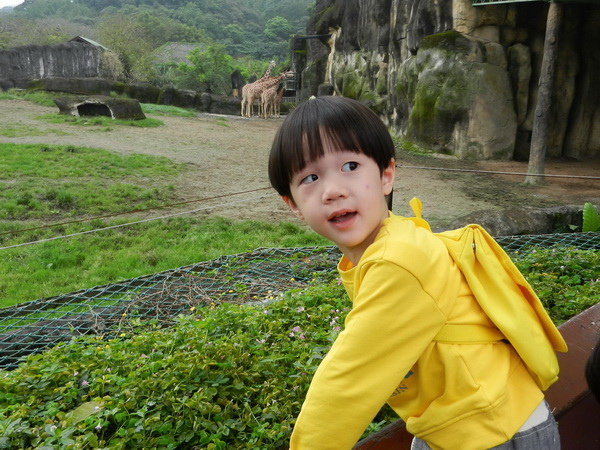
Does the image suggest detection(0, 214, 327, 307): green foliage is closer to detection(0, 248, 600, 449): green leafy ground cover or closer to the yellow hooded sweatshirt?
detection(0, 248, 600, 449): green leafy ground cover

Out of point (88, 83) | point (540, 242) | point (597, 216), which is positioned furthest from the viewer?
point (88, 83)

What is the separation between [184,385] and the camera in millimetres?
1973

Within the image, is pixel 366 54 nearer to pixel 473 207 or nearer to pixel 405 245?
pixel 473 207

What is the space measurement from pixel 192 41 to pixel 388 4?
36.1 m

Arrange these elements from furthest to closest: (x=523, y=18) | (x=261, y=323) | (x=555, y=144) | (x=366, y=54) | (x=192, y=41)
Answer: (x=192, y=41) < (x=366, y=54) < (x=555, y=144) < (x=523, y=18) < (x=261, y=323)

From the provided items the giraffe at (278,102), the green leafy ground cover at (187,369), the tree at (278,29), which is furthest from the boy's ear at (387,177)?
the tree at (278,29)

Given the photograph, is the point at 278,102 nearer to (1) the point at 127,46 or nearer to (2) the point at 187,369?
(1) the point at 127,46

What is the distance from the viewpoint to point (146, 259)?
513 centimetres

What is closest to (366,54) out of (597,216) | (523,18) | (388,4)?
(388,4)

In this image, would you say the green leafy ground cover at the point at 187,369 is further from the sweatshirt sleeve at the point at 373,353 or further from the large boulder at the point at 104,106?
the large boulder at the point at 104,106

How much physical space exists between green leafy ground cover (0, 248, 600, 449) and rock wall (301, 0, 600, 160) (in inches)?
350

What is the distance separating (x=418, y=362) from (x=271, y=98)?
21.3 meters

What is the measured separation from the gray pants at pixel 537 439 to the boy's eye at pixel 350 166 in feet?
2.20

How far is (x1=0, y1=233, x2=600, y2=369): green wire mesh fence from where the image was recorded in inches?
128
